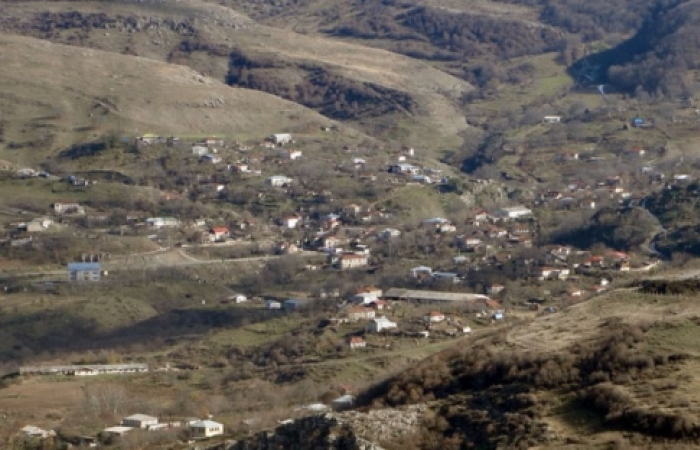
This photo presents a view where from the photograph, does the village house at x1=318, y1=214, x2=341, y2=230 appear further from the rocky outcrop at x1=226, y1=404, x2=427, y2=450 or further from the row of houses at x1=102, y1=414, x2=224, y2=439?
the rocky outcrop at x1=226, y1=404, x2=427, y2=450

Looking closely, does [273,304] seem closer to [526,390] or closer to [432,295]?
[432,295]

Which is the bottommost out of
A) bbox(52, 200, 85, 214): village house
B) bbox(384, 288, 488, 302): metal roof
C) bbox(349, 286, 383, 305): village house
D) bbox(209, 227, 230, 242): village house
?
bbox(52, 200, 85, 214): village house

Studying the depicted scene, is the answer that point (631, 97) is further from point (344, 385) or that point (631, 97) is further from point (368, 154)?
point (344, 385)

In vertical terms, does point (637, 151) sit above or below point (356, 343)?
below

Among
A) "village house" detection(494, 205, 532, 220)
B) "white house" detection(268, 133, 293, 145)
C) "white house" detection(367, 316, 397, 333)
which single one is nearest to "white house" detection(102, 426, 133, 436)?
"white house" detection(367, 316, 397, 333)

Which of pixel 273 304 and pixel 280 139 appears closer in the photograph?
pixel 273 304

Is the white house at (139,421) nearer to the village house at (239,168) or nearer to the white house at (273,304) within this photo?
the white house at (273,304)

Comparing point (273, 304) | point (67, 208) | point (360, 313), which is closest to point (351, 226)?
point (67, 208)

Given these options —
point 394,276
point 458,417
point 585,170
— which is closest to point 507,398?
point 458,417

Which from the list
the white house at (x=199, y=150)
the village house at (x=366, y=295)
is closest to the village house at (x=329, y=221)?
the white house at (x=199, y=150)
